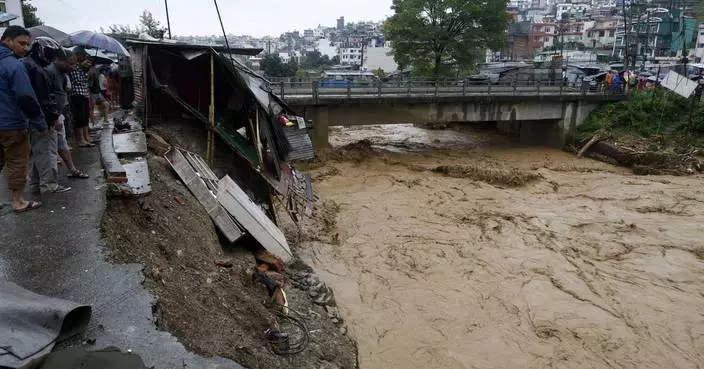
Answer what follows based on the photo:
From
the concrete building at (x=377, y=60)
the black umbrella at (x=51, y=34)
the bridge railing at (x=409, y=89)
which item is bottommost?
the bridge railing at (x=409, y=89)

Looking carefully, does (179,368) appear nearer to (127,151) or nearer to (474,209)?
(127,151)

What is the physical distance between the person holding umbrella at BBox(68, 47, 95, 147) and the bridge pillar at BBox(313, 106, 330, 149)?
11.7 meters

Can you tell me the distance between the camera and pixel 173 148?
26.6 ft

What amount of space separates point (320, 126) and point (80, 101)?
12.5 metres

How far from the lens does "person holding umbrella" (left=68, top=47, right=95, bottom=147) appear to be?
739 centimetres

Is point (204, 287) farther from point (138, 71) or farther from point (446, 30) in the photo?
point (446, 30)

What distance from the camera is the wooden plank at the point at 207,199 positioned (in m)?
7.20

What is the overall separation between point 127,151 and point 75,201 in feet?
7.50

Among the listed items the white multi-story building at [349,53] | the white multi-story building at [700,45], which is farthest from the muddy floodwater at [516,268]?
the white multi-story building at [349,53]

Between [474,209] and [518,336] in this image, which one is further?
[474,209]

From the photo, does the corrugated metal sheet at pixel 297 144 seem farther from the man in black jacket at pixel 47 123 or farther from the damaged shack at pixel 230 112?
the man in black jacket at pixel 47 123

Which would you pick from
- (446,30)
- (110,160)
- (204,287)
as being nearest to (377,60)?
(446,30)

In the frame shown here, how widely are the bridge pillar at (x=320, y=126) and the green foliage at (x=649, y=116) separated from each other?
1279 centimetres

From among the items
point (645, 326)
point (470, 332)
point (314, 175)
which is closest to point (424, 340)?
point (470, 332)
